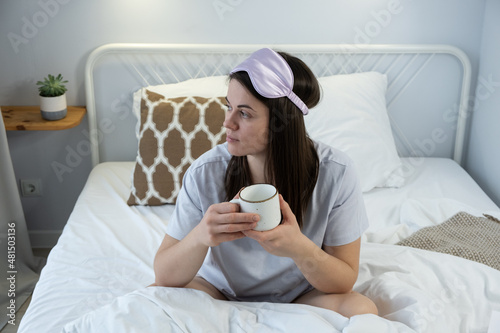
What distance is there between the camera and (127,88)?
2.64m

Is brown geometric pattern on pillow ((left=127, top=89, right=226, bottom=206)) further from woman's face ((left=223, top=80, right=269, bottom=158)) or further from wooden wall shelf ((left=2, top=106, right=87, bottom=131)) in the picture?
woman's face ((left=223, top=80, right=269, bottom=158))

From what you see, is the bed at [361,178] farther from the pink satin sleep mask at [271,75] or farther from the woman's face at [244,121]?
the pink satin sleep mask at [271,75]

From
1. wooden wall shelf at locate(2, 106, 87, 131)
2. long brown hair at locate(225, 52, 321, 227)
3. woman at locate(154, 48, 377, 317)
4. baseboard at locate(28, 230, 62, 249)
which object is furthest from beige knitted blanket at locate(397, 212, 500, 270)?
baseboard at locate(28, 230, 62, 249)

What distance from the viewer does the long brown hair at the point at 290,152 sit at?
1.35 meters

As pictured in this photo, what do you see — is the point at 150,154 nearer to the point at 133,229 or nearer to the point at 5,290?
the point at 133,229

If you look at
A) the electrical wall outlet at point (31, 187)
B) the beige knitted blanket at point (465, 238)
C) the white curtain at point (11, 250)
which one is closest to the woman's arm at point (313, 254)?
the beige knitted blanket at point (465, 238)

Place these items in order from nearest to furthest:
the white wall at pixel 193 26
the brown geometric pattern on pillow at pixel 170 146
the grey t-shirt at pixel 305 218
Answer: the grey t-shirt at pixel 305 218, the brown geometric pattern on pillow at pixel 170 146, the white wall at pixel 193 26

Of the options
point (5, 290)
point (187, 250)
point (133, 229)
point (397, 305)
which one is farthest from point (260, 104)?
point (5, 290)

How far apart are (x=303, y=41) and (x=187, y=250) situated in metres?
1.54

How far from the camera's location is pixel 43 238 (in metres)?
2.86

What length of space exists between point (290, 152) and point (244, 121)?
0.46ft

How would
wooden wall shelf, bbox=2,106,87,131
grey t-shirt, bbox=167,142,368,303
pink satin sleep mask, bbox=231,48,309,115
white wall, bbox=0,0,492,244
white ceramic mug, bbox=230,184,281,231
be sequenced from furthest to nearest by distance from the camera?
white wall, bbox=0,0,492,244, wooden wall shelf, bbox=2,106,87,131, grey t-shirt, bbox=167,142,368,303, pink satin sleep mask, bbox=231,48,309,115, white ceramic mug, bbox=230,184,281,231

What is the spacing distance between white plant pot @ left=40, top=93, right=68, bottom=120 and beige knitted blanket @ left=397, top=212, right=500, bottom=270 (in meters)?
1.54

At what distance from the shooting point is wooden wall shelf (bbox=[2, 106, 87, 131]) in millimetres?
2406
